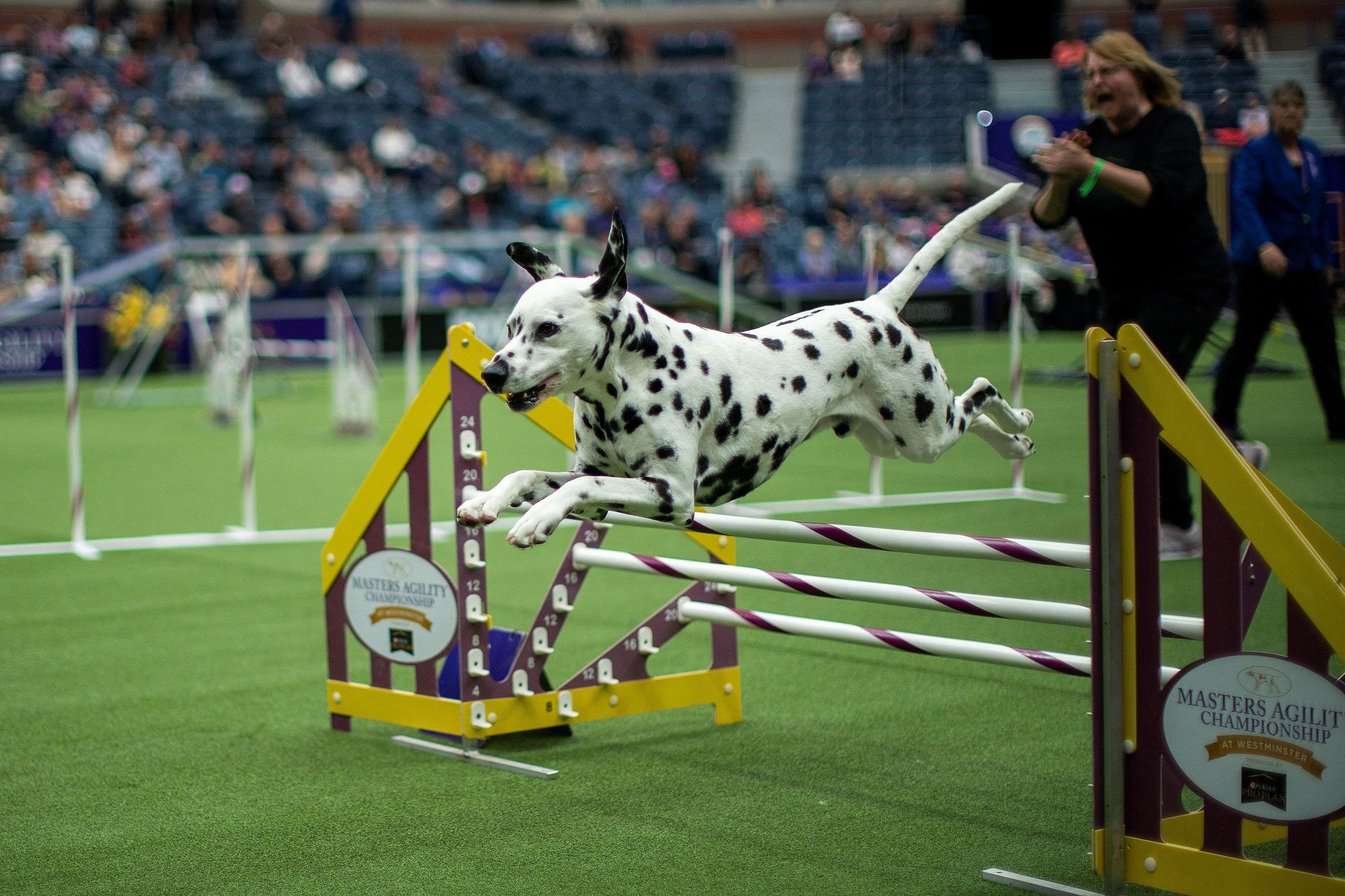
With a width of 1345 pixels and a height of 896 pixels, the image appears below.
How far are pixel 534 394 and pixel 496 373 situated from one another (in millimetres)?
83

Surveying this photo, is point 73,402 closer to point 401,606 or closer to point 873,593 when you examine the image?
point 401,606

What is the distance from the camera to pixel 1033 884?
8.58 feet

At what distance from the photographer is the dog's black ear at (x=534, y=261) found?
2.50 meters

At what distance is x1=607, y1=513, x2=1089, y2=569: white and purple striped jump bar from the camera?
267 centimetres

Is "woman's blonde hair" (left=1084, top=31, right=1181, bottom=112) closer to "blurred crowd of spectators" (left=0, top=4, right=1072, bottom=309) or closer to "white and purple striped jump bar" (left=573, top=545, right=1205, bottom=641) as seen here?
"white and purple striped jump bar" (left=573, top=545, right=1205, bottom=641)

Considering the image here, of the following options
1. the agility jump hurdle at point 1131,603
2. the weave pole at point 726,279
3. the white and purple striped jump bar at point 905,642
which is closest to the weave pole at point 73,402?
the weave pole at point 726,279

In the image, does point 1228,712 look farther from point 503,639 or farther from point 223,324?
point 223,324

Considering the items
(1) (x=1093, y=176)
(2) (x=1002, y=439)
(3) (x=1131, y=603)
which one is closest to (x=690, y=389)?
(2) (x=1002, y=439)

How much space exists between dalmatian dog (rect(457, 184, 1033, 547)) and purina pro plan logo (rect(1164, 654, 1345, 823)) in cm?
65

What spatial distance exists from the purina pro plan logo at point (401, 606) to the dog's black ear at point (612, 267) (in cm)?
144

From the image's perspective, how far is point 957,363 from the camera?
44.0ft

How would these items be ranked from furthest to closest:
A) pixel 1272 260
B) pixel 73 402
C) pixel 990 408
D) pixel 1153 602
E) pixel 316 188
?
pixel 316 188 < pixel 1272 260 < pixel 73 402 < pixel 990 408 < pixel 1153 602

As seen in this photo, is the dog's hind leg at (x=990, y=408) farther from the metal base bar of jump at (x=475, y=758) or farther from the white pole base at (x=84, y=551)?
the white pole base at (x=84, y=551)

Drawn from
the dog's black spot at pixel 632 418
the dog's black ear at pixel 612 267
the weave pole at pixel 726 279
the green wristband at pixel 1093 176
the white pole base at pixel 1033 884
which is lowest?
the white pole base at pixel 1033 884
